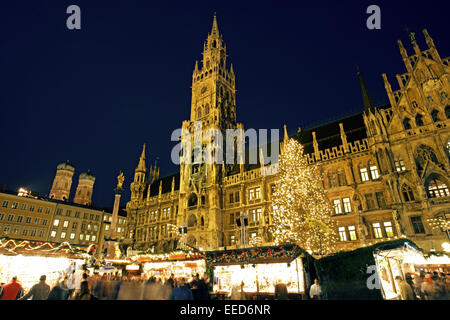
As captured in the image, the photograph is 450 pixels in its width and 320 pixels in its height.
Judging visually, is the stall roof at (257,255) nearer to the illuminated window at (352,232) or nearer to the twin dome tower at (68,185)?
the illuminated window at (352,232)

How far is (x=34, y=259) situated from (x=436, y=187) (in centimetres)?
3436

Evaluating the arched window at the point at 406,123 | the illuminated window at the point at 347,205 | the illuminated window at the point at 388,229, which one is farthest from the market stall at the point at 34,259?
the arched window at the point at 406,123

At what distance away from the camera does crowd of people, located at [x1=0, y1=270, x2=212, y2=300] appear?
24.4 ft

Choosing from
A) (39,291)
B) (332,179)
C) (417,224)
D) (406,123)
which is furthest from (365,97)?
(39,291)

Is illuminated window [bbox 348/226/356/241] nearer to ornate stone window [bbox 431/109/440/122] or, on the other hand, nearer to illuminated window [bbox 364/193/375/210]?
illuminated window [bbox 364/193/375/210]

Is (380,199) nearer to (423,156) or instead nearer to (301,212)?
(423,156)

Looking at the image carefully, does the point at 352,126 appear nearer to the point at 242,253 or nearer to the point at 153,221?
the point at 242,253

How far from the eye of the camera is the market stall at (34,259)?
50.0 feet

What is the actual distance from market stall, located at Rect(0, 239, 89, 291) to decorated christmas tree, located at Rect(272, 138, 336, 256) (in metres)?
17.2

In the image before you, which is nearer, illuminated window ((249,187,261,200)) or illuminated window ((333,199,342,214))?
illuminated window ((333,199,342,214))

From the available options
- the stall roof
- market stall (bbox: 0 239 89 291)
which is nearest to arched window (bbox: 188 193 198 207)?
market stall (bbox: 0 239 89 291)

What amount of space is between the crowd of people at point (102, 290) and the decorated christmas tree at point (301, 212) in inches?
412

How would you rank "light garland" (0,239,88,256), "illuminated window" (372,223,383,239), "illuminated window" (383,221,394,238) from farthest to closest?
"illuminated window" (372,223,383,239)
"illuminated window" (383,221,394,238)
"light garland" (0,239,88,256)
